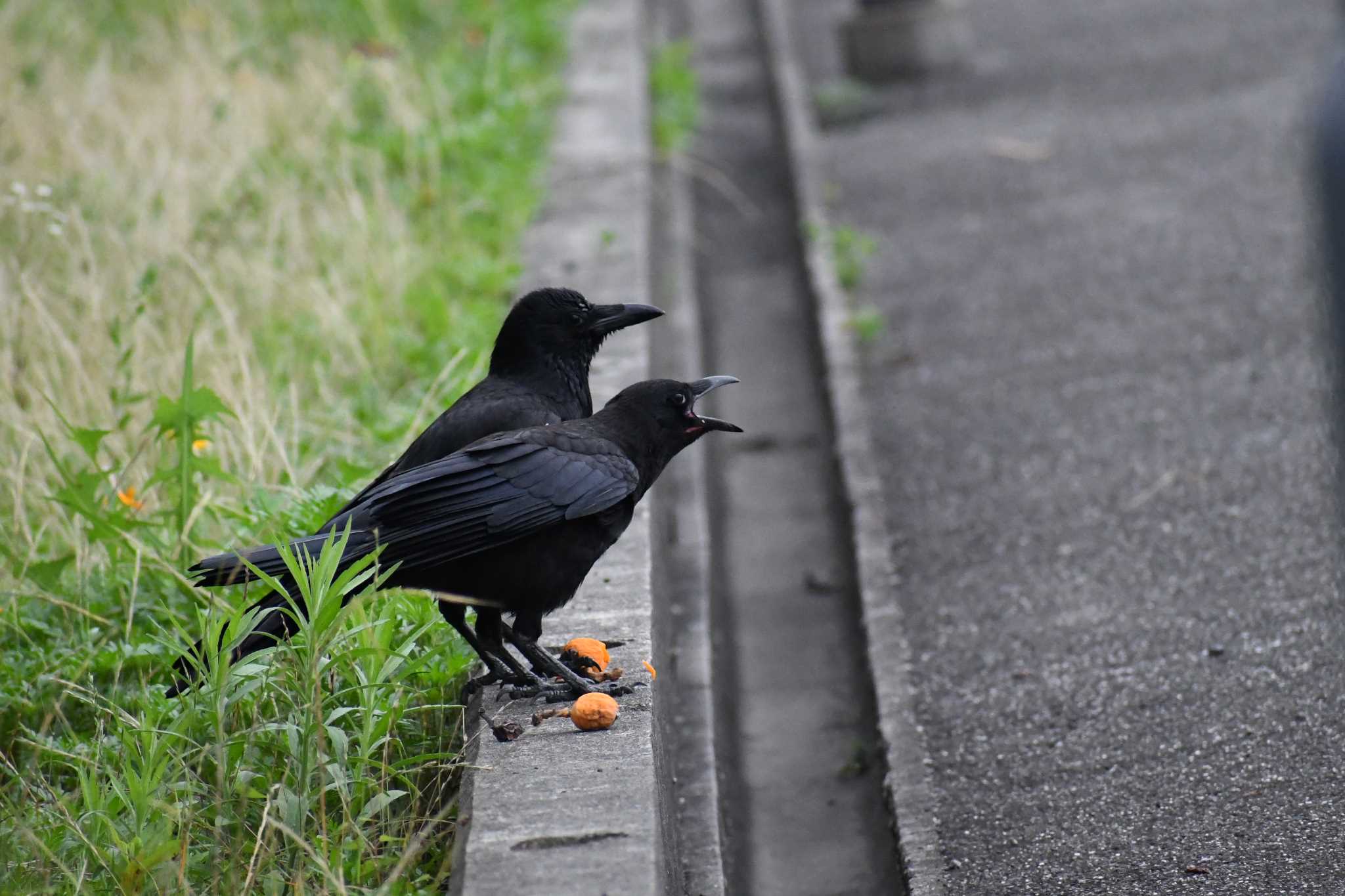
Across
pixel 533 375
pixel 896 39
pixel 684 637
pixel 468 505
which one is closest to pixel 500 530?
pixel 468 505

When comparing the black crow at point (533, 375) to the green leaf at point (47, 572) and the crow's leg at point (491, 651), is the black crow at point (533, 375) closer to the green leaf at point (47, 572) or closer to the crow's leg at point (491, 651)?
A: the crow's leg at point (491, 651)

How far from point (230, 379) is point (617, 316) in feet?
4.70

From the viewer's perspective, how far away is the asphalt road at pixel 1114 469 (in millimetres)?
3162

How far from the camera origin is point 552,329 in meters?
3.59

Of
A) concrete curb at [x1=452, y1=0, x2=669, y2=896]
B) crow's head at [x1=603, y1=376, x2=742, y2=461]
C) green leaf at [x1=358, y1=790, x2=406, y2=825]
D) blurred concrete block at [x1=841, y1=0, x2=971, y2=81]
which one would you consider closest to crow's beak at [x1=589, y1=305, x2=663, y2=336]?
crow's head at [x1=603, y1=376, x2=742, y2=461]

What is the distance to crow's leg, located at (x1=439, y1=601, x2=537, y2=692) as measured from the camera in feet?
10.2

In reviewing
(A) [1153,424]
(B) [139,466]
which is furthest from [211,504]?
(A) [1153,424]

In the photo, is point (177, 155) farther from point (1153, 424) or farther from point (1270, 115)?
point (1270, 115)

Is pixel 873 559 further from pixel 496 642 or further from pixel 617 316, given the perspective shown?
pixel 496 642

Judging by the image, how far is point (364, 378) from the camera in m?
4.92

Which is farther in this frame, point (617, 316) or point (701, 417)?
point (617, 316)

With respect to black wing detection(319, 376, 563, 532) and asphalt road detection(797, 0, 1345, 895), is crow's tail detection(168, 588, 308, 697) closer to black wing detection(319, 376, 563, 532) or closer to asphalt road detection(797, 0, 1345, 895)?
black wing detection(319, 376, 563, 532)

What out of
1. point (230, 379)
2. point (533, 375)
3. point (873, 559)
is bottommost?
point (873, 559)

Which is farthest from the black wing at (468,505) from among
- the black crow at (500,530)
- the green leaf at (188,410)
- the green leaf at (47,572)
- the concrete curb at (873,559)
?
the concrete curb at (873,559)
